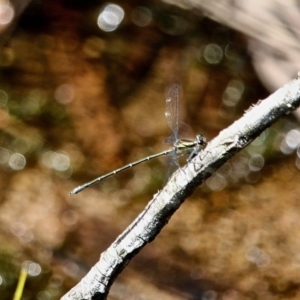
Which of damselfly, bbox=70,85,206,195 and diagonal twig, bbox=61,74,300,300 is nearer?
diagonal twig, bbox=61,74,300,300

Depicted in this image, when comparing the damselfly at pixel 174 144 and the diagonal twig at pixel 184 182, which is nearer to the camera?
the diagonal twig at pixel 184 182

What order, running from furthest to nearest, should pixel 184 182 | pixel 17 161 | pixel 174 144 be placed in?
pixel 17 161 → pixel 174 144 → pixel 184 182

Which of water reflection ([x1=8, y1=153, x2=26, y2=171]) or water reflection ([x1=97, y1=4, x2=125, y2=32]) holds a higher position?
water reflection ([x1=97, y1=4, x2=125, y2=32])

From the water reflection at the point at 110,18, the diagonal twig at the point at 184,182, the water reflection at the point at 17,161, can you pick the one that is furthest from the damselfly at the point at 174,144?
the water reflection at the point at 110,18

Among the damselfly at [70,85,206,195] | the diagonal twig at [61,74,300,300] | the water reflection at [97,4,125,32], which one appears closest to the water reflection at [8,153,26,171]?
the damselfly at [70,85,206,195]

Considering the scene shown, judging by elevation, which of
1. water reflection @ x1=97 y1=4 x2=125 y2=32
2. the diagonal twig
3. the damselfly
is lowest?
the diagonal twig

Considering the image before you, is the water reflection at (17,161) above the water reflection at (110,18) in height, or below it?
below

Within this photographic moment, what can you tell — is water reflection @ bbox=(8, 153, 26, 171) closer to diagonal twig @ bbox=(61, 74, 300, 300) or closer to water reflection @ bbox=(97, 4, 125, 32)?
water reflection @ bbox=(97, 4, 125, 32)

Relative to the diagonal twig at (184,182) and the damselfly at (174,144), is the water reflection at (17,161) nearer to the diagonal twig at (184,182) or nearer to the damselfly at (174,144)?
the damselfly at (174,144)

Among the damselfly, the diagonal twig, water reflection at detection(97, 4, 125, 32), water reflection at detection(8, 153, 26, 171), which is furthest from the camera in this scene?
water reflection at detection(97, 4, 125, 32)

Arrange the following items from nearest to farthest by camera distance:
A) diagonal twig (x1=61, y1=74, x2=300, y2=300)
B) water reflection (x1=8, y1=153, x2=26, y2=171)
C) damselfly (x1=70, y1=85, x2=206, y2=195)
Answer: diagonal twig (x1=61, y1=74, x2=300, y2=300)
damselfly (x1=70, y1=85, x2=206, y2=195)
water reflection (x1=8, y1=153, x2=26, y2=171)

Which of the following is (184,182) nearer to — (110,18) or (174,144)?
(174,144)

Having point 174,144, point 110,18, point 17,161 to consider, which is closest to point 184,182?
point 174,144
